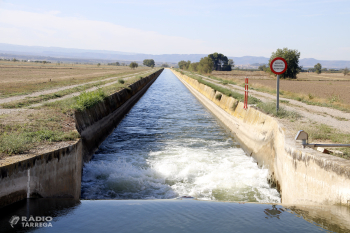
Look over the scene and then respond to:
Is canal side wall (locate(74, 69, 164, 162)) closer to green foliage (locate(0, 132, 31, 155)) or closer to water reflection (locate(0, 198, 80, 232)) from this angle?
green foliage (locate(0, 132, 31, 155))

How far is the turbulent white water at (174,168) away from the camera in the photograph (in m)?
8.27

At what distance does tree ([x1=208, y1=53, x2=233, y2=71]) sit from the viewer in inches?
6270

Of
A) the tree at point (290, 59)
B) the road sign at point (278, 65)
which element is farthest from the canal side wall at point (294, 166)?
the tree at point (290, 59)

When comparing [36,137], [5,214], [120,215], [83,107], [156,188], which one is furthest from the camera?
[83,107]

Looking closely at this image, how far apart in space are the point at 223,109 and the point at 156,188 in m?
12.2

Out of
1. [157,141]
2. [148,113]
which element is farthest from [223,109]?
[157,141]

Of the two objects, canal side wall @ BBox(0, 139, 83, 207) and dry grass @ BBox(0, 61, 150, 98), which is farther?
dry grass @ BBox(0, 61, 150, 98)

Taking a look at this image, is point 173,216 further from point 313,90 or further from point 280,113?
point 313,90

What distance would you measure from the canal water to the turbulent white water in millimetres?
27

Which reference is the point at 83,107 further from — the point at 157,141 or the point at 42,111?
the point at 157,141

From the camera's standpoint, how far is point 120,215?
5730 millimetres

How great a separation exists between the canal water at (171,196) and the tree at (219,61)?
147 m

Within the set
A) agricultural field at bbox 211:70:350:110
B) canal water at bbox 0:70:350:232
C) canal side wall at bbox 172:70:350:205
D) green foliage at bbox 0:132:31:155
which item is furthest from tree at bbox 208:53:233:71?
green foliage at bbox 0:132:31:155

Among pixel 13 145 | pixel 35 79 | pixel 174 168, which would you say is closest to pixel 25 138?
pixel 13 145
